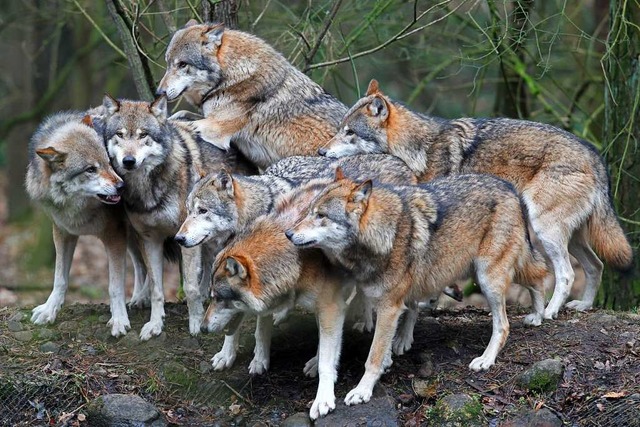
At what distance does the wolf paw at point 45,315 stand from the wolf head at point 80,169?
1316 millimetres

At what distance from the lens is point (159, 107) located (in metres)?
8.48

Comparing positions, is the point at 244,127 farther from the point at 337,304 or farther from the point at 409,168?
the point at 337,304

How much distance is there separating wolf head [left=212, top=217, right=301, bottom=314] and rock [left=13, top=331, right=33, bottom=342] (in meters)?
2.47

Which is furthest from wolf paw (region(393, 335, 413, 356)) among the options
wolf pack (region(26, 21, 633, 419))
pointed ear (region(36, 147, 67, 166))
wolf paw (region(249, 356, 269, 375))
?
pointed ear (region(36, 147, 67, 166))

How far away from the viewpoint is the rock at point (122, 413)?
7430 mm

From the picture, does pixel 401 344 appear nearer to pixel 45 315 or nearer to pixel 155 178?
pixel 155 178

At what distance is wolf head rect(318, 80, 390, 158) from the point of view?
9.30m

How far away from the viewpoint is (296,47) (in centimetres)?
1066

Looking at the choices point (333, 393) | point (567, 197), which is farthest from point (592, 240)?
point (333, 393)

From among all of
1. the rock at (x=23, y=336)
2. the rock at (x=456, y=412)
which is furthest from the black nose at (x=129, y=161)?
the rock at (x=456, y=412)

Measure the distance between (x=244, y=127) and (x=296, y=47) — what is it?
5.77ft

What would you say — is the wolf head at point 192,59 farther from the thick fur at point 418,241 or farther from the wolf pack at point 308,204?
the thick fur at point 418,241

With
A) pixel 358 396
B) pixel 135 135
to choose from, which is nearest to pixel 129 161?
pixel 135 135

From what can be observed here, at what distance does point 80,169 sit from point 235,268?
2054 millimetres
